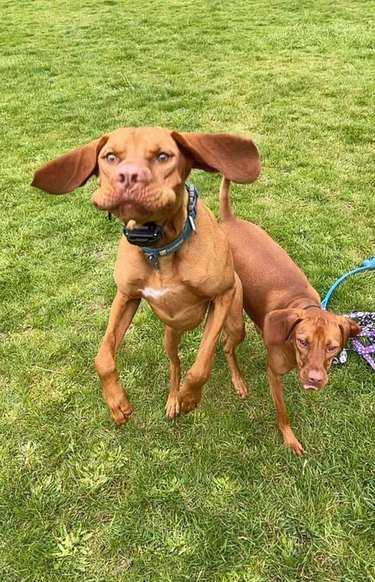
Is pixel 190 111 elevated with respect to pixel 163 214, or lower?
lower

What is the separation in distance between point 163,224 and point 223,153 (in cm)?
44

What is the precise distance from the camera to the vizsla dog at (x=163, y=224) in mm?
2320

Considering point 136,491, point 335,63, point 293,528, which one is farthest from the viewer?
point 335,63

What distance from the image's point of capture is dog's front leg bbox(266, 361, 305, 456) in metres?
3.58

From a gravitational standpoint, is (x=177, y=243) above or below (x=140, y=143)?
below

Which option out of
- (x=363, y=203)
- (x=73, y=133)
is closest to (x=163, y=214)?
(x=363, y=203)

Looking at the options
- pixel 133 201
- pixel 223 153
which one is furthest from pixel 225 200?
pixel 133 201

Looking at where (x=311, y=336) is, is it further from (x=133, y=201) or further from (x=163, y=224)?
(x=133, y=201)

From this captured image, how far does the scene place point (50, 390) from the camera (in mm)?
4152

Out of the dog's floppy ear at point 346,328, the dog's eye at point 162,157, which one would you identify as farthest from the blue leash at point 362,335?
→ the dog's eye at point 162,157

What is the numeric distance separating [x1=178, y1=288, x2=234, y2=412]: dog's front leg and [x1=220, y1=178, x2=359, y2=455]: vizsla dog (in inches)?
16.9

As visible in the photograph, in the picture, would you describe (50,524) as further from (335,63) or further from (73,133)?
(335,63)

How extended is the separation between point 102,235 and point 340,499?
3.64 m

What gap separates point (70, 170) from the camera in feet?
8.70
